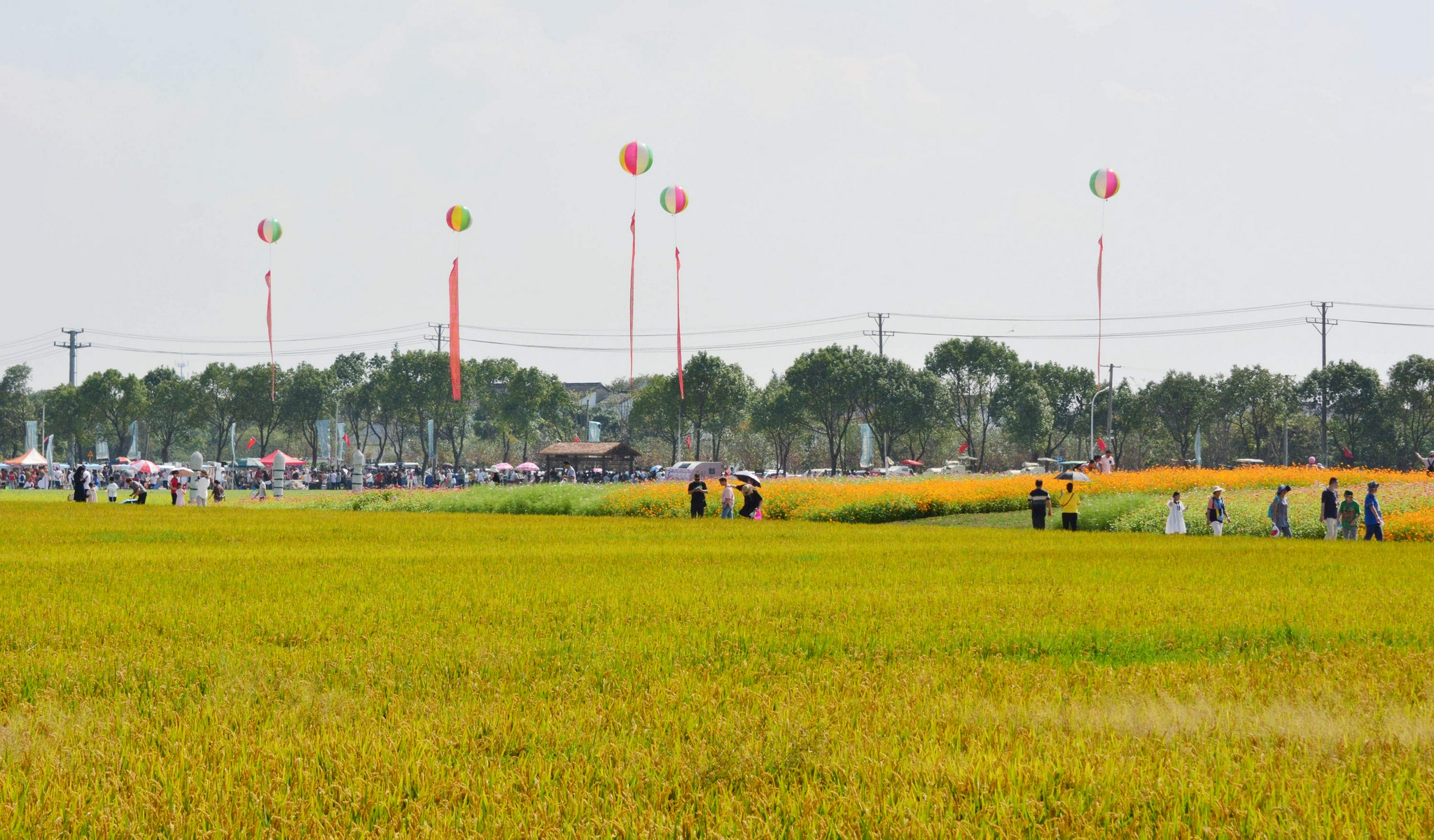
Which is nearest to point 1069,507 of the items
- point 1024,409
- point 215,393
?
point 1024,409

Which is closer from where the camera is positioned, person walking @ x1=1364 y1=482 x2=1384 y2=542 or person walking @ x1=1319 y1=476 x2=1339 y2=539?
person walking @ x1=1364 y1=482 x2=1384 y2=542

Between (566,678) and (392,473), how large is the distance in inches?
3249

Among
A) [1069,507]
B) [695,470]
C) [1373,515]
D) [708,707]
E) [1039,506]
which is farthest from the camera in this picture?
[695,470]

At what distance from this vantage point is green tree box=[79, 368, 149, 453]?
3971 inches

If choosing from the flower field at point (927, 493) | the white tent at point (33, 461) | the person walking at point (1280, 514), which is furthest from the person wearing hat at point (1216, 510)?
the white tent at point (33, 461)

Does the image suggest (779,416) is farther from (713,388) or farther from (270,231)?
(270,231)

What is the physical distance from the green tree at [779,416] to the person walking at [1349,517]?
62.9 metres

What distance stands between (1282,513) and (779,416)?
6444cm

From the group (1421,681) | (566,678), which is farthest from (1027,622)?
(566,678)

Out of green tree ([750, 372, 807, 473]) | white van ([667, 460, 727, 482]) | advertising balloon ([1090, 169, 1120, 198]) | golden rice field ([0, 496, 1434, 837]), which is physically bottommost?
white van ([667, 460, 727, 482])

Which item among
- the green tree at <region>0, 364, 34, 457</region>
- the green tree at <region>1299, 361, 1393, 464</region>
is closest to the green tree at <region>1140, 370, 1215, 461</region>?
the green tree at <region>1299, 361, 1393, 464</region>

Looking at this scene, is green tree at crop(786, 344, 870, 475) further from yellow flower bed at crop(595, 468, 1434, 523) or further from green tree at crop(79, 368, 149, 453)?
green tree at crop(79, 368, 149, 453)

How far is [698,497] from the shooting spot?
3359 centimetres

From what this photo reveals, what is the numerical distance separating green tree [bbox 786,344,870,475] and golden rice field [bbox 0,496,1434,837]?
73.4 meters
